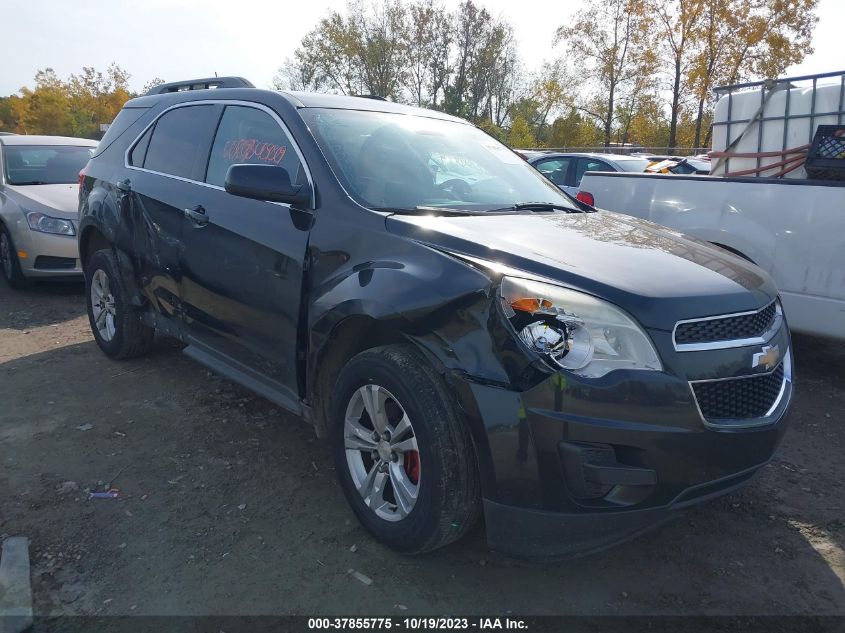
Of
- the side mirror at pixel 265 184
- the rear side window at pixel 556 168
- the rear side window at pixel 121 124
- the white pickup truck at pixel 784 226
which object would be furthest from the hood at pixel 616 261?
the rear side window at pixel 556 168

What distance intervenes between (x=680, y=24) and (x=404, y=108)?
24279 millimetres

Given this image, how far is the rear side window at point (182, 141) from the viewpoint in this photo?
4.02 m

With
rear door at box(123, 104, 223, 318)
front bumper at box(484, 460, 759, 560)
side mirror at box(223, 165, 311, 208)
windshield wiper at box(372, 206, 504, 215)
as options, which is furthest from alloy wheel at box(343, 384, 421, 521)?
rear door at box(123, 104, 223, 318)

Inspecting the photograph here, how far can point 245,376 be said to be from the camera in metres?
3.60

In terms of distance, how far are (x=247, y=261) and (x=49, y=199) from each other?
208 inches

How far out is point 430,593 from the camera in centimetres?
260

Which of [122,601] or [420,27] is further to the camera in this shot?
[420,27]

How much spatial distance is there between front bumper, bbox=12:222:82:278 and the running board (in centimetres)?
390

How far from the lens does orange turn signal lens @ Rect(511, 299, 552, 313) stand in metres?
2.31

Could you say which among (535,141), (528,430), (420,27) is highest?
(420,27)

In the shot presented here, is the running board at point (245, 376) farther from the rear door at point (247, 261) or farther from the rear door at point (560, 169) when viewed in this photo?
the rear door at point (560, 169)

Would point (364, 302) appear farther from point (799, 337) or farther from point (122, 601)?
point (799, 337)

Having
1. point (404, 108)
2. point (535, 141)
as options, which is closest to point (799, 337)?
point (404, 108)

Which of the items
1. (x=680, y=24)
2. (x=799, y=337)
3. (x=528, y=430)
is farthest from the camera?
(x=680, y=24)
